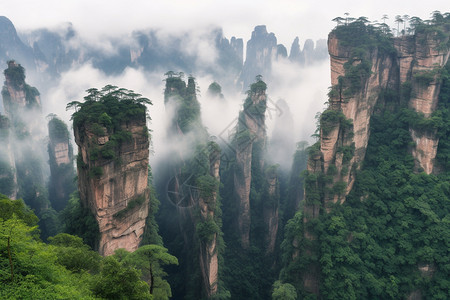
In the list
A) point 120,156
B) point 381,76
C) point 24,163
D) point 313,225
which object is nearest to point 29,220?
point 120,156

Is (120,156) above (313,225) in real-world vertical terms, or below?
above

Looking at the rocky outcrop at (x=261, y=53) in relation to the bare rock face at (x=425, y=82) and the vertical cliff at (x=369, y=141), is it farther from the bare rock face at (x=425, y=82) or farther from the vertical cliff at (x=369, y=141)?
the bare rock face at (x=425, y=82)

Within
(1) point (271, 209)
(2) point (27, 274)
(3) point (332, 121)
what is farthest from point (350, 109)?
(2) point (27, 274)

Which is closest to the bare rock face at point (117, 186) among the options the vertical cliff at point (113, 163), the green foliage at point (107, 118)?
the vertical cliff at point (113, 163)

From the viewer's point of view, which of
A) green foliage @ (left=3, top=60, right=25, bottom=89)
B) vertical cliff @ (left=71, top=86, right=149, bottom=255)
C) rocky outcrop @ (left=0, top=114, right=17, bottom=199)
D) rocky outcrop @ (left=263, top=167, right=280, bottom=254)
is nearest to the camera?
vertical cliff @ (left=71, top=86, right=149, bottom=255)

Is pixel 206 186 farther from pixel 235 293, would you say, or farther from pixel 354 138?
pixel 354 138

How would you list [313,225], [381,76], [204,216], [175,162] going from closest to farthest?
1. [313,225]
2. [204,216]
3. [381,76]
4. [175,162]

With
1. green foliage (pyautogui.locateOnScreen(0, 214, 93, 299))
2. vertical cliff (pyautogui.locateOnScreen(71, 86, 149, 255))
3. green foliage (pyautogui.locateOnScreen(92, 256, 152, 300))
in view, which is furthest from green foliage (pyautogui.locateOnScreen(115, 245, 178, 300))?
vertical cliff (pyautogui.locateOnScreen(71, 86, 149, 255))

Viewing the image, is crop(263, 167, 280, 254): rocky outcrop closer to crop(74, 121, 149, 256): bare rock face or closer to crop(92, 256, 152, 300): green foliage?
crop(74, 121, 149, 256): bare rock face
